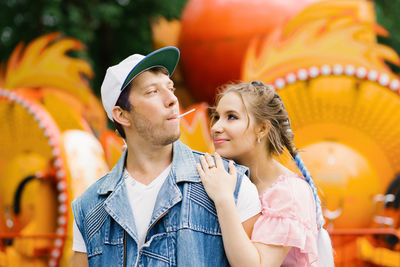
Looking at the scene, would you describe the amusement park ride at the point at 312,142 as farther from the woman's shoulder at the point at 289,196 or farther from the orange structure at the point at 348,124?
the woman's shoulder at the point at 289,196

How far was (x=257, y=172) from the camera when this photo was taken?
229cm

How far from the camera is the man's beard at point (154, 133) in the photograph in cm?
198

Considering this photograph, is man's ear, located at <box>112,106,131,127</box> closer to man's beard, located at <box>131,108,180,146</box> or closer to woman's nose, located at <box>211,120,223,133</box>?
man's beard, located at <box>131,108,180,146</box>

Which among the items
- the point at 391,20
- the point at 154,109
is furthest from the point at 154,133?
the point at 391,20

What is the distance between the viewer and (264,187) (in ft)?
7.29

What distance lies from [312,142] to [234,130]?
9.17 feet

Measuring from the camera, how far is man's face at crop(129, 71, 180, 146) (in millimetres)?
1980

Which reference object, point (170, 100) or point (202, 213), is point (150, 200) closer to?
point (202, 213)

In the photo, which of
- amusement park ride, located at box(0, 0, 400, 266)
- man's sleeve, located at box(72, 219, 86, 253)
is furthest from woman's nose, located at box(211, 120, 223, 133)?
amusement park ride, located at box(0, 0, 400, 266)

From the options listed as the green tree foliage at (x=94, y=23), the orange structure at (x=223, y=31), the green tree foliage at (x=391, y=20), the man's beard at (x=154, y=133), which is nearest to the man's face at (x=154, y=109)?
the man's beard at (x=154, y=133)

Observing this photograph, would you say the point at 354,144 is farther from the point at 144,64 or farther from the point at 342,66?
the point at 144,64

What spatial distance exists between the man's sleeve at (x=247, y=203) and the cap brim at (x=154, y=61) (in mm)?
517

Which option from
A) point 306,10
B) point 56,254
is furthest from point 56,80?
point 306,10

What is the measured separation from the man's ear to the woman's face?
382mm
